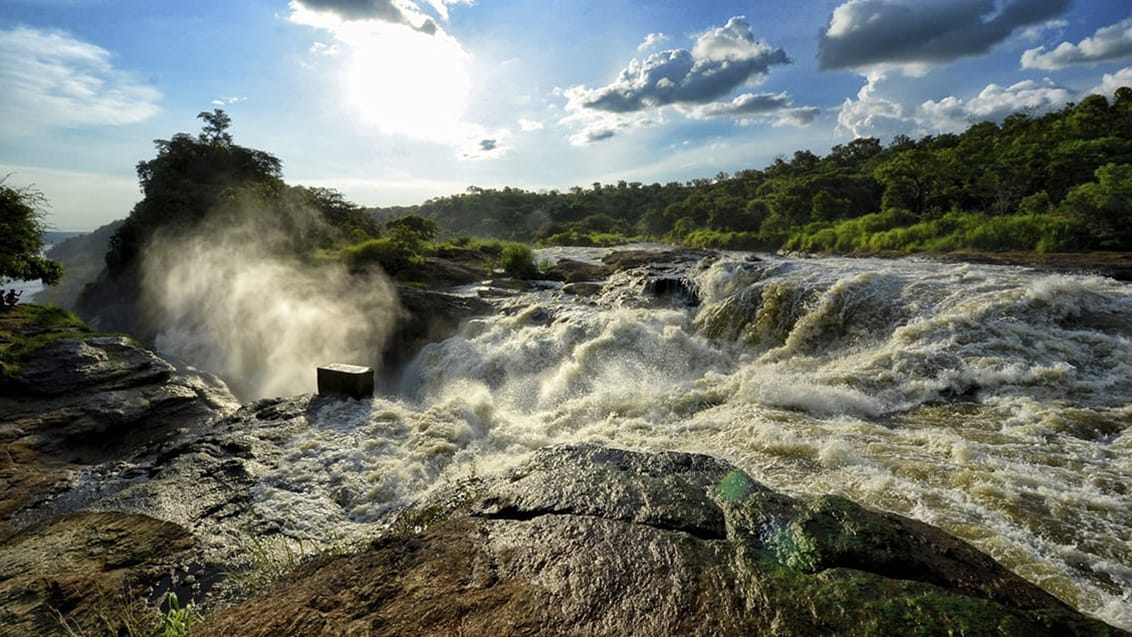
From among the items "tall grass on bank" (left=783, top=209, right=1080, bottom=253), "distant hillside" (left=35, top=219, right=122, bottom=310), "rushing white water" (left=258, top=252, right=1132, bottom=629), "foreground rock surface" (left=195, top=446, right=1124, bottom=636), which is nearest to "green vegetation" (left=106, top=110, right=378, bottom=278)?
"rushing white water" (left=258, top=252, right=1132, bottom=629)

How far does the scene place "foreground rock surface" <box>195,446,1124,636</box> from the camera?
1.96m

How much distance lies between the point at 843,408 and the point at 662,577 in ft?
16.7

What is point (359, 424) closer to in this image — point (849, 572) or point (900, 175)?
point (849, 572)

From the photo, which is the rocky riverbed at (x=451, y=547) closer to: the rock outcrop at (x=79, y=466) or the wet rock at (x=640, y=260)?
the rock outcrop at (x=79, y=466)

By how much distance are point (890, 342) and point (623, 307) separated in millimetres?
6161

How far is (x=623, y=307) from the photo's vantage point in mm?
12562

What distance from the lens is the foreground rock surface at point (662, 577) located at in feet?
6.44

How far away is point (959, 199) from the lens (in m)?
27.0

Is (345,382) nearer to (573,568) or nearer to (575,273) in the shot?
(573,568)

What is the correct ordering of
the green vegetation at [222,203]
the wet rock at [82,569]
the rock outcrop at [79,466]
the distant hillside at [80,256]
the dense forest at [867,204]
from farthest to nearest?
the distant hillside at [80,256]
the green vegetation at [222,203]
the dense forest at [867,204]
the rock outcrop at [79,466]
the wet rock at [82,569]

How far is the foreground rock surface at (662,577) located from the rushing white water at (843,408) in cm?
160

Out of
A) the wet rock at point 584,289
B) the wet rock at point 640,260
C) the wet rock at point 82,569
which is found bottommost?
the wet rock at point 82,569

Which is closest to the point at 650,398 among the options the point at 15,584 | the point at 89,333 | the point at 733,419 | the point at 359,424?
the point at 733,419

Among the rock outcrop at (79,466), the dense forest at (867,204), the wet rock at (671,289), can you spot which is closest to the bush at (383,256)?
the dense forest at (867,204)
